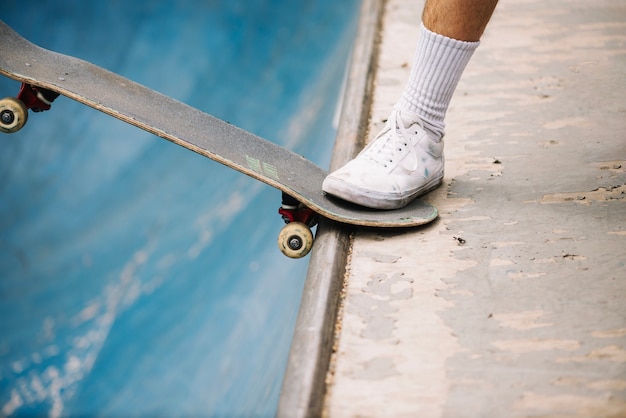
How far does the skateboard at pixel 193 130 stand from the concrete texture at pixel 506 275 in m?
0.09

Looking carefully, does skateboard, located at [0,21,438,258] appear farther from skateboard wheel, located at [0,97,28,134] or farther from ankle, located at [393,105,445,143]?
ankle, located at [393,105,445,143]

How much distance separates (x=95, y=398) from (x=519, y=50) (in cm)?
197

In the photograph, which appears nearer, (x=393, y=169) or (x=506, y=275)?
(x=506, y=275)

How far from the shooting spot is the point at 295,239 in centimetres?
134

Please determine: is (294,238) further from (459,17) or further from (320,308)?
(459,17)

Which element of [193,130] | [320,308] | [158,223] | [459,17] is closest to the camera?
[320,308]

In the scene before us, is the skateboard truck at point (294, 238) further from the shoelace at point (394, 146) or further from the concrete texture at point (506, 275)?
the shoelace at point (394, 146)

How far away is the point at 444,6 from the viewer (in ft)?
4.36

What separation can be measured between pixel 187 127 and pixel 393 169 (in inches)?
19.4

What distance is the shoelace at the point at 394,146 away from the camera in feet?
4.56

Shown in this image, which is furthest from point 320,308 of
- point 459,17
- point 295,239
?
point 459,17

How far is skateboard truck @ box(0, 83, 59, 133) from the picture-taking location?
1.43 metres

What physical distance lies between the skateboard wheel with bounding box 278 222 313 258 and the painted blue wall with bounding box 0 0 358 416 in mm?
590

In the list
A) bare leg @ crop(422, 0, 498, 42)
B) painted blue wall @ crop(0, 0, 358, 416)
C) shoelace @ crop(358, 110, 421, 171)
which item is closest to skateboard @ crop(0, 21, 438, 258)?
shoelace @ crop(358, 110, 421, 171)
